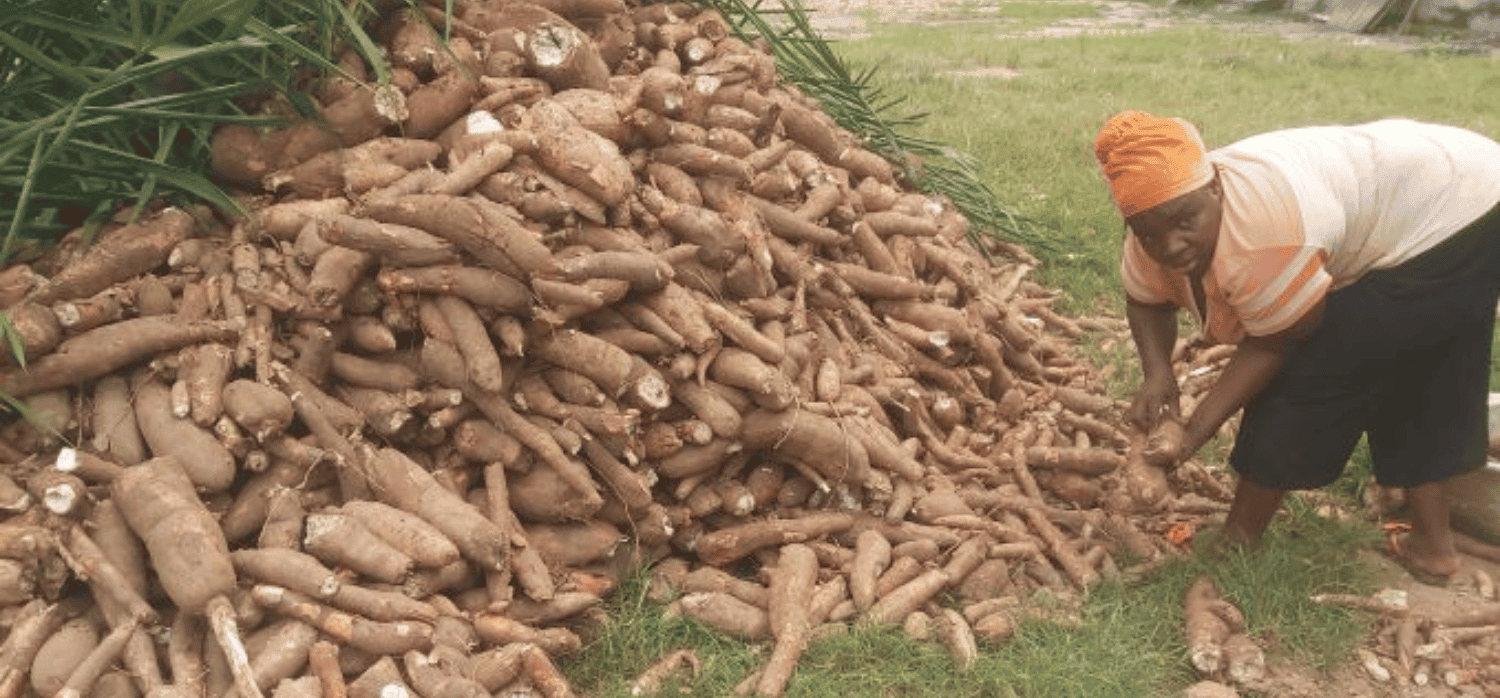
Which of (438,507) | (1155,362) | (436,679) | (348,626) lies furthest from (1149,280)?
(348,626)

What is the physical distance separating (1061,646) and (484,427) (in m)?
1.47

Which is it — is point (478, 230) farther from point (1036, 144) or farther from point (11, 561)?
point (1036, 144)

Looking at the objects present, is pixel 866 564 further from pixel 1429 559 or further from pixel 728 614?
pixel 1429 559

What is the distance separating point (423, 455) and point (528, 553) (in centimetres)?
38

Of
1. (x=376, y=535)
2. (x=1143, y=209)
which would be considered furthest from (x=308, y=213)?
(x=1143, y=209)

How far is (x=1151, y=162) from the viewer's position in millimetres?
2377

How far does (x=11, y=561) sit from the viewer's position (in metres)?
2.24

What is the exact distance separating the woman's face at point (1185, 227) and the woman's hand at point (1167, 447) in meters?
0.45

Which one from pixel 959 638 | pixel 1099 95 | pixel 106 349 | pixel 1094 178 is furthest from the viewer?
pixel 1099 95

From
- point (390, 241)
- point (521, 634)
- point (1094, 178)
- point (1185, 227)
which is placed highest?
point (1185, 227)

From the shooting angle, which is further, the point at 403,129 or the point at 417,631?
the point at 403,129

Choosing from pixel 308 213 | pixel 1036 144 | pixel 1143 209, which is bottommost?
pixel 1036 144

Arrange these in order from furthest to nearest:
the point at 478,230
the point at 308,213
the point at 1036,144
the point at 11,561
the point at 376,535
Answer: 1. the point at 1036,144
2. the point at 308,213
3. the point at 478,230
4. the point at 376,535
5. the point at 11,561

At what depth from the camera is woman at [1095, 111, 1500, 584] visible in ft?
7.81
